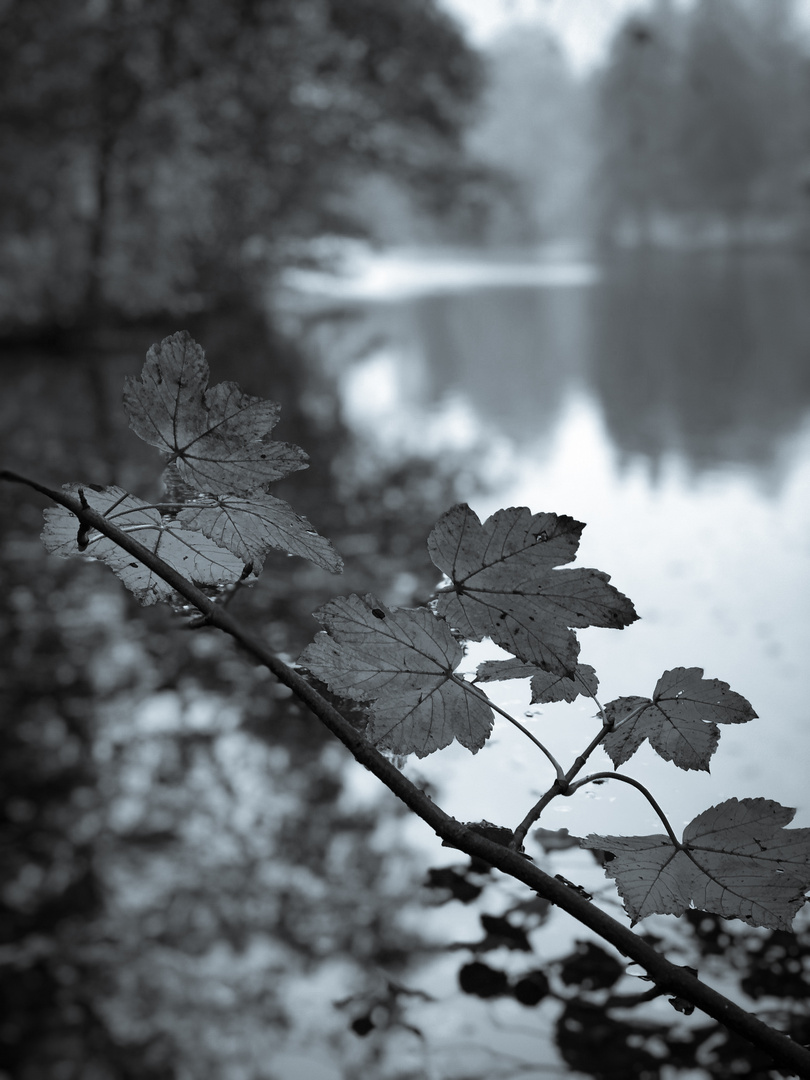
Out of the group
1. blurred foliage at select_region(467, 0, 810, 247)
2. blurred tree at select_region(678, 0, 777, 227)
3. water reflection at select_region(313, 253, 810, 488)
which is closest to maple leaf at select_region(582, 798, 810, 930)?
blurred foliage at select_region(467, 0, 810, 247)

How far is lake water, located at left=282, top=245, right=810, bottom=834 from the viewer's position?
0.39 m

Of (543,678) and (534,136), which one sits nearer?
(543,678)

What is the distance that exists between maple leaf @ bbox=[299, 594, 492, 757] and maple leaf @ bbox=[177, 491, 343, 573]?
1 centimetres

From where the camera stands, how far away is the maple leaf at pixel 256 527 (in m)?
0.22

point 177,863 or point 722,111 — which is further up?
point 722,111

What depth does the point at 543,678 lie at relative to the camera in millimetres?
256

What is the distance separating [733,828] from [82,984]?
843 mm

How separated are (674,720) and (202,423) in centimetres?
13

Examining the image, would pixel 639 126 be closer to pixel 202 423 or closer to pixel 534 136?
pixel 534 136

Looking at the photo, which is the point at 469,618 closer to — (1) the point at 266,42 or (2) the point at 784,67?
(2) the point at 784,67

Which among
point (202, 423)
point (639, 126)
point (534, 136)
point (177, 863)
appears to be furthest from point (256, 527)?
point (534, 136)

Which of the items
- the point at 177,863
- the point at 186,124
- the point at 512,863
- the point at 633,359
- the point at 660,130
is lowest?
the point at 512,863

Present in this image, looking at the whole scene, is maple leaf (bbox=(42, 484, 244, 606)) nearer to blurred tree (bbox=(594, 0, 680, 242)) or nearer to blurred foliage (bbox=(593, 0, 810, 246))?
blurred foliage (bbox=(593, 0, 810, 246))

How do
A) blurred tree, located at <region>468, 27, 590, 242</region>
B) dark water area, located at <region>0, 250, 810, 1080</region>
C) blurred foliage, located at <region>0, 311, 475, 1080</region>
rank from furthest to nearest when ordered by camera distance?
blurred tree, located at <region>468, 27, 590, 242</region> → blurred foliage, located at <region>0, 311, 475, 1080</region> → dark water area, located at <region>0, 250, 810, 1080</region>
